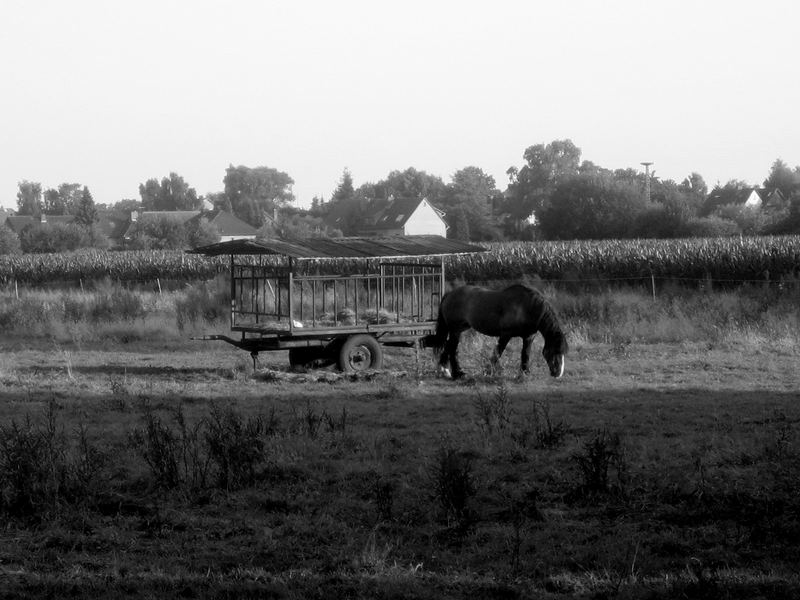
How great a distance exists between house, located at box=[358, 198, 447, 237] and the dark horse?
66639 mm

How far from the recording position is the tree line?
67188 mm

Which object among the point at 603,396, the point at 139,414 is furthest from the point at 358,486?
the point at 603,396

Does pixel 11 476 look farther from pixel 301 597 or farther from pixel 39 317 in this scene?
pixel 39 317

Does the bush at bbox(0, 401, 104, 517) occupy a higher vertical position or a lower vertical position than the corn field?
lower

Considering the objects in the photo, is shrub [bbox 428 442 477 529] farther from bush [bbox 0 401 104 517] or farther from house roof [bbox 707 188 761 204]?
house roof [bbox 707 188 761 204]

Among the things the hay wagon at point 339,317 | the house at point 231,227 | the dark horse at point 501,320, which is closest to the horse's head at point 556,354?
the dark horse at point 501,320

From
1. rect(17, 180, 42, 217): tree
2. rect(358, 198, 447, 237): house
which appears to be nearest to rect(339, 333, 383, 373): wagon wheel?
rect(358, 198, 447, 237): house

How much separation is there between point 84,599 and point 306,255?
1134 cm

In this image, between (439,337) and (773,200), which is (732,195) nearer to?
(773,200)

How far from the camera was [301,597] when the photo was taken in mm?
5984

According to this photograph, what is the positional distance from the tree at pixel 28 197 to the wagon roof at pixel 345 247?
163961mm

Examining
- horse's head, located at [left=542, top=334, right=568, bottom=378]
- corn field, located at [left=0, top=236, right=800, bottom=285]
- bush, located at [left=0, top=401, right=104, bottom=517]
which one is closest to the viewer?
bush, located at [left=0, top=401, right=104, bottom=517]

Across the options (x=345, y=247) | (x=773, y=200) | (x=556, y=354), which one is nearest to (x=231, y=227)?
(x=773, y=200)

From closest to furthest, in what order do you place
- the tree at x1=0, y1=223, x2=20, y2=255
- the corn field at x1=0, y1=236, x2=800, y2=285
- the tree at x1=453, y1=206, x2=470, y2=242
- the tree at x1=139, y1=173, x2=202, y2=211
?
the corn field at x1=0, y1=236, x2=800, y2=285 → the tree at x1=0, y1=223, x2=20, y2=255 → the tree at x1=453, y1=206, x2=470, y2=242 → the tree at x1=139, y1=173, x2=202, y2=211
